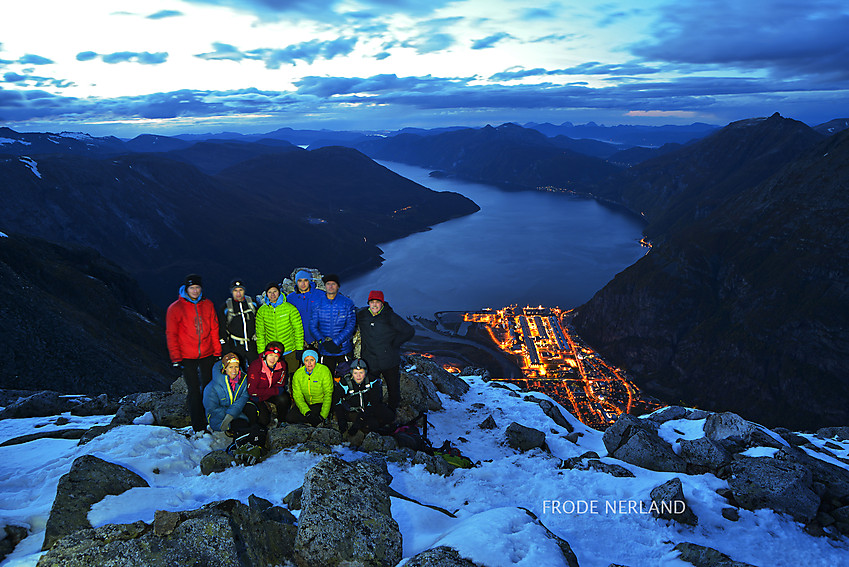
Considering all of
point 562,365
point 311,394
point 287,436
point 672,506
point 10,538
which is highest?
point 10,538

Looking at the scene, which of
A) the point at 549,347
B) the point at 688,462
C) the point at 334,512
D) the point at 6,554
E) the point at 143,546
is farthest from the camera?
the point at 549,347

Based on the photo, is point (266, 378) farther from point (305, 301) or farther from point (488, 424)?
point (488, 424)

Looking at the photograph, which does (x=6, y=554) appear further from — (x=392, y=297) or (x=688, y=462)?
(x=392, y=297)

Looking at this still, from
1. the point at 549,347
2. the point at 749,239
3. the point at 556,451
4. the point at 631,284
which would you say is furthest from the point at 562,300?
the point at 556,451

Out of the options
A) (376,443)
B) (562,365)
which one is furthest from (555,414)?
(562,365)

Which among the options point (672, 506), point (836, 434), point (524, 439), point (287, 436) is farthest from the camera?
point (836, 434)

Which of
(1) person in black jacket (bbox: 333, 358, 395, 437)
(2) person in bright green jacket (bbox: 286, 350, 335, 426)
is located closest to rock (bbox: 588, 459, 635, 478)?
(1) person in black jacket (bbox: 333, 358, 395, 437)

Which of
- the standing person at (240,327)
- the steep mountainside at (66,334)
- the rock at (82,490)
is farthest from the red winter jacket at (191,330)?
the steep mountainside at (66,334)

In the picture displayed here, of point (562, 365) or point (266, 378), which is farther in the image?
point (562, 365)
